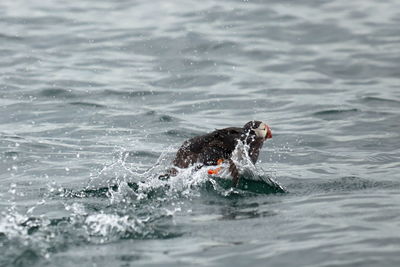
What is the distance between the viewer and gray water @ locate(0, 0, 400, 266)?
6301 mm

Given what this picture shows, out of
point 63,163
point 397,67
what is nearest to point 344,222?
point 63,163

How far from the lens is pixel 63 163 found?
9.47 meters

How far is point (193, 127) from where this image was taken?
11391 millimetres

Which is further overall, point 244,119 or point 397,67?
point 397,67

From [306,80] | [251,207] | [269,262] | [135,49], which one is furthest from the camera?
[135,49]

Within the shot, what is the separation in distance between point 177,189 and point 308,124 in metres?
4.21

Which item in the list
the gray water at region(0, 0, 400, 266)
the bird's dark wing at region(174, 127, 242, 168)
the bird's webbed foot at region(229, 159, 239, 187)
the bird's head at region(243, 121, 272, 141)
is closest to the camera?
the gray water at region(0, 0, 400, 266)

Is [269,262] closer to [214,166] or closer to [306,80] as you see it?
[214,166]

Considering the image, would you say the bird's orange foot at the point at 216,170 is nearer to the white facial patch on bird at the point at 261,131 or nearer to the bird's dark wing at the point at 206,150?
the bird's dark wing at the point at 206,150

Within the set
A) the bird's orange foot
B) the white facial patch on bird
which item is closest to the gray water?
the bird's orange foot

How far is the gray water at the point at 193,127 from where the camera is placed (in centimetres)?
630

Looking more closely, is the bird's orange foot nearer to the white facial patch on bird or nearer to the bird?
the bird

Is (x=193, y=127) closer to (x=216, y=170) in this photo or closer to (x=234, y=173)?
(x=216, y=170)

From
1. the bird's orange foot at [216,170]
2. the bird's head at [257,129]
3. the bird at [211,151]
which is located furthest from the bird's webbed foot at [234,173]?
the bird's head at [257,129]
